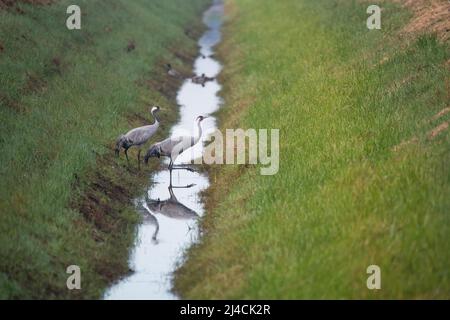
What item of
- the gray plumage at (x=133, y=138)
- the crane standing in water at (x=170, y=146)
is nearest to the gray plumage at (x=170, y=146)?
the crane standing in water at (x=170, y=146)

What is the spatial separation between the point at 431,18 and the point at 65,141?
38.4 feet

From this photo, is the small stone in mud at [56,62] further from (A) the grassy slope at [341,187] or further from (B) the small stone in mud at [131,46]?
(B) the small stone in mud at [131,46]

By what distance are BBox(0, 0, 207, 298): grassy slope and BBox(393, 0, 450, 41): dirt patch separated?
8.06 metres

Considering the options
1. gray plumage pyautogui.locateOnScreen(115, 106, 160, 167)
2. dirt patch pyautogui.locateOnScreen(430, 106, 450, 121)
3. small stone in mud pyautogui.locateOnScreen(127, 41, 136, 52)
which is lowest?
dirt patch pyautogui.locateOnScreen(430, 106, 450, 121)

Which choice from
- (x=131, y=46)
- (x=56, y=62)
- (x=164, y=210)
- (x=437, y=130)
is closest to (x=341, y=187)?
(x=437, y=130)

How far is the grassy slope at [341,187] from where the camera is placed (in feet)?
31.1

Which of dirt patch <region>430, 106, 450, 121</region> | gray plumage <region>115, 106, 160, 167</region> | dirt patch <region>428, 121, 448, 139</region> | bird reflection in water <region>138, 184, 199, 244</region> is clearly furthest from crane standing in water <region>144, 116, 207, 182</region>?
dirt patch <region>428, 121, 448, 139</region>

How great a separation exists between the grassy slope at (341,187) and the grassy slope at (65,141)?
1875 mm

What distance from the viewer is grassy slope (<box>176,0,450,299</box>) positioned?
31.1 ft

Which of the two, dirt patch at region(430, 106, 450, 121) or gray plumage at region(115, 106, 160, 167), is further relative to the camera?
gray plumage at region(115, 106, 160, 167)

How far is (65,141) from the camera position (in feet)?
53.1

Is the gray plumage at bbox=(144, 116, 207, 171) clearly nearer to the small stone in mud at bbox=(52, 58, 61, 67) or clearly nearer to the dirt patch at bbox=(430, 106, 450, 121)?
the dirt patch at bbox=(430, 106, 450, 121)
